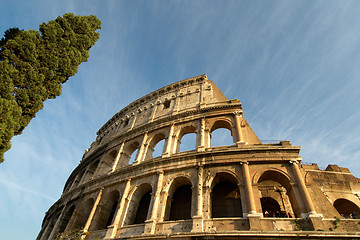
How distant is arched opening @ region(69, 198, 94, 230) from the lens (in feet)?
49.9

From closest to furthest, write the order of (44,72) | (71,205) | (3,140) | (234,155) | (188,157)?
1. (3,140)
2. (44,72)
3. (234,155)
4. (188,157)
5. (71,205)

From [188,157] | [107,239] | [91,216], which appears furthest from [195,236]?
[91,216]

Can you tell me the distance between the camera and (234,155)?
1231 centimetres

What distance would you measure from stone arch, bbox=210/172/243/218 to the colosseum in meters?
0.06

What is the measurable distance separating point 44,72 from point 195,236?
10.8 m

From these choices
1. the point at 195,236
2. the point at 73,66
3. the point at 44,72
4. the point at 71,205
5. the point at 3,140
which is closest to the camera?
the point at 3,140

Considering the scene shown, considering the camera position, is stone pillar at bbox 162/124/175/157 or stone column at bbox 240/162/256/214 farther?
stone pillar at bbox 162/124/175/157

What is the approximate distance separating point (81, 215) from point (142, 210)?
5317 mm

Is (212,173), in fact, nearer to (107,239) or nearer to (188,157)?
(188,157)

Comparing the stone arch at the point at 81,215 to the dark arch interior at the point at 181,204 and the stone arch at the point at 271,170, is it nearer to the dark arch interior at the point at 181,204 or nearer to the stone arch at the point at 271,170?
the dark arch interior at the point at 181,204

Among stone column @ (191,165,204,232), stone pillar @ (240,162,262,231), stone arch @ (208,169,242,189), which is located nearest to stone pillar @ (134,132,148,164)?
stone column @ (191,165,204,232)

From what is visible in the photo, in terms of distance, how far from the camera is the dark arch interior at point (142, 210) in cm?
1362

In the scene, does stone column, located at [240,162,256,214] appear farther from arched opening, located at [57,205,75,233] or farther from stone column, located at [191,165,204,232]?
arched opening, located at [57,205,75,233]

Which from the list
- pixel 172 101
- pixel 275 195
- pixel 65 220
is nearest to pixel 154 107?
pixel 172 101
